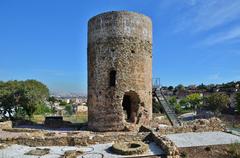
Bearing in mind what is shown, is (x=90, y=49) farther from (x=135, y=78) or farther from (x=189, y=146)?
(x=189, y=146)

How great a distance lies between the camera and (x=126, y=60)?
17.1m

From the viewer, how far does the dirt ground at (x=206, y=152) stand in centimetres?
1207

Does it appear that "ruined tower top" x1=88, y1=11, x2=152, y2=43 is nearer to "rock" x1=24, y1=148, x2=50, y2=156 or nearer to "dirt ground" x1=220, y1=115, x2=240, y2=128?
"rock" x1=24, y1=148, x2=50, y2=156

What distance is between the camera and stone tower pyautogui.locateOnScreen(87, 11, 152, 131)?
55.7 ft

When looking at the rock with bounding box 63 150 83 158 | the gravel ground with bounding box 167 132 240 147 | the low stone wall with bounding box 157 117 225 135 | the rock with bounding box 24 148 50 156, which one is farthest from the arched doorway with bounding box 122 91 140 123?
the rock with bounding box 24 148 50 156

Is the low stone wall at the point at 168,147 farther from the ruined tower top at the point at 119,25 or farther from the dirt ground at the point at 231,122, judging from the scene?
the dirt ground at the point at 231,122

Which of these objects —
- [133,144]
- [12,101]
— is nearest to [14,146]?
[133,144]

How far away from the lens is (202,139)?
1373 cm

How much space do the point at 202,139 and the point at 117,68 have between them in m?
6.22

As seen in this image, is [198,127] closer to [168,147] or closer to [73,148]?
[168,147]

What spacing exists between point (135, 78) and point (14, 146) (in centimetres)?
765

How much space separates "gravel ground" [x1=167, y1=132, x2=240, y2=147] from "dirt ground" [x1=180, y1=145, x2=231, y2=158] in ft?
1.03

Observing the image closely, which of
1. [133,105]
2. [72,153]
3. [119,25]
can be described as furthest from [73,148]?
[119,25]

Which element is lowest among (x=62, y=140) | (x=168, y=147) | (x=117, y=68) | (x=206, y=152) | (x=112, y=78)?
(x=206, y=152)
